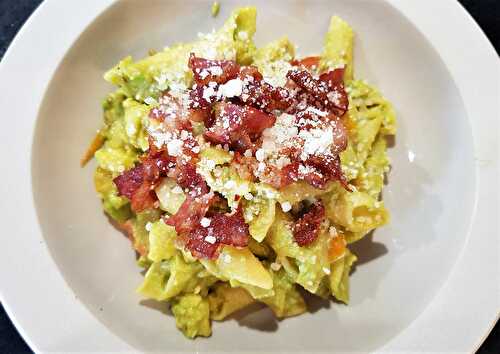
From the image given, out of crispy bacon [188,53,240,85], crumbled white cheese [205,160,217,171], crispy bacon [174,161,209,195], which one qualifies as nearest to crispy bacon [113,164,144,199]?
crispy bacon [174,161,209,195]

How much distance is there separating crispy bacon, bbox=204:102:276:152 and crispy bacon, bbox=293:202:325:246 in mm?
360

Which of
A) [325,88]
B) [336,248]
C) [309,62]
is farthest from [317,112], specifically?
[336,248]

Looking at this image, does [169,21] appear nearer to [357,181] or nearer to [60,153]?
[60,153]

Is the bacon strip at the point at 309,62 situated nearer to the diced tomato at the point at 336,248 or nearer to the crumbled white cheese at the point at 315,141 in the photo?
the crumbled white cheese at the point at 315,141

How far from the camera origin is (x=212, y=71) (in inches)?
96.3

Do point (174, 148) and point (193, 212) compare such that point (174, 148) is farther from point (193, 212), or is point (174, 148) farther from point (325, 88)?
point (325, 88)

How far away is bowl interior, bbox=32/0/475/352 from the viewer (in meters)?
2.69

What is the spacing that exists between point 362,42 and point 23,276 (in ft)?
6.11

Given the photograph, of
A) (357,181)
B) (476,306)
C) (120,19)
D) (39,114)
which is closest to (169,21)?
(120,19)

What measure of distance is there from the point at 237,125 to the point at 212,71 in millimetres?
253

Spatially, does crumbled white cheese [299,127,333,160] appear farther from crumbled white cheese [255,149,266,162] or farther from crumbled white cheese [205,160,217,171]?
crumbled white cheese [205,160,217,171]

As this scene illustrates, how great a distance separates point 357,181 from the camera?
2.66 m

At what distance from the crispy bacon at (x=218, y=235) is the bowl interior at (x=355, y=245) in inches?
20.5

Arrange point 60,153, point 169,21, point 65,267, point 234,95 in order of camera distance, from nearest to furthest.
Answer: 1. point 234,95
2. point 65,267
3. point 60,153
4. point 169,21
